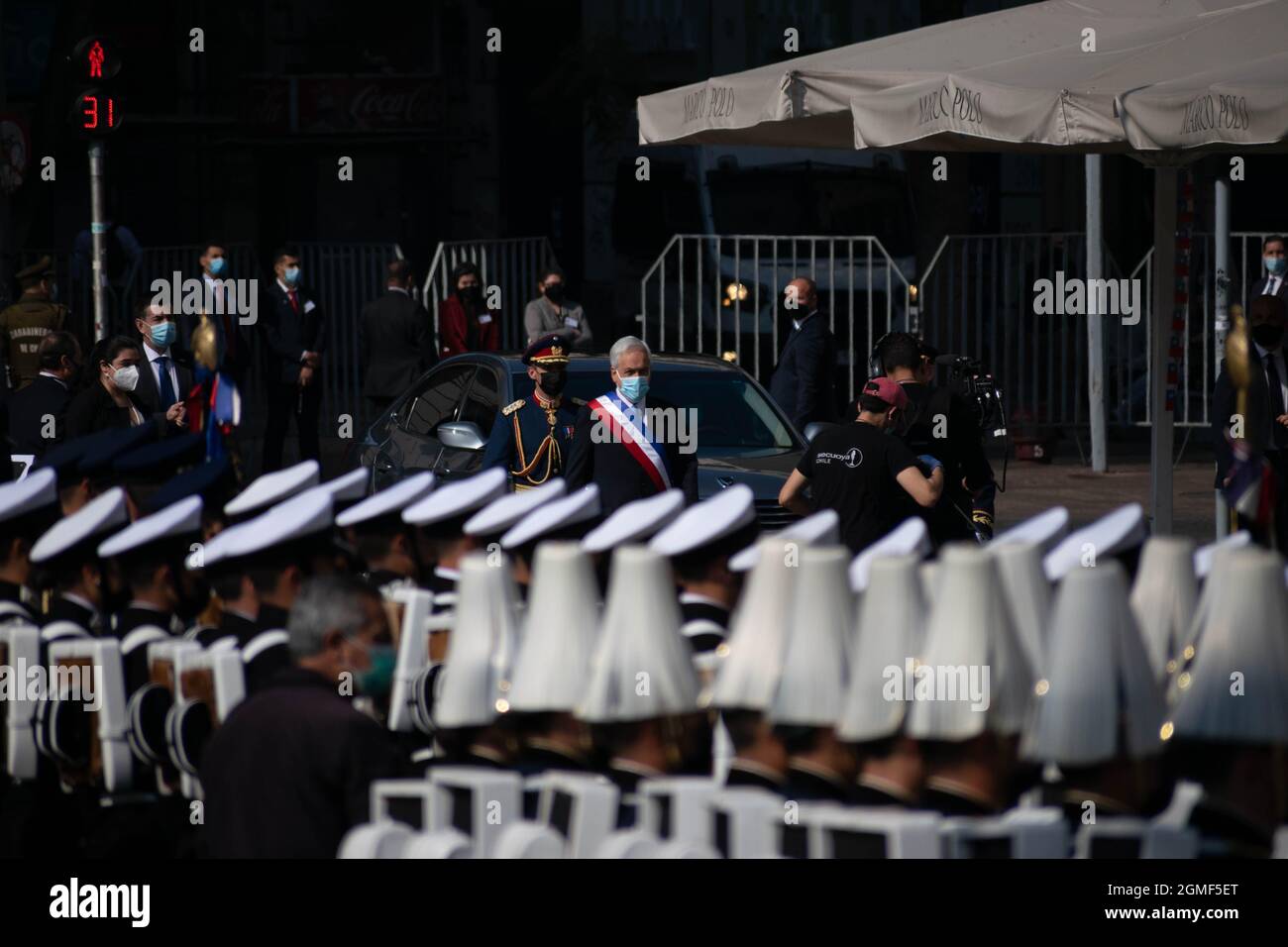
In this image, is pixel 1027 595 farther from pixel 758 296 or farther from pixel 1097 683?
pixel 758 296

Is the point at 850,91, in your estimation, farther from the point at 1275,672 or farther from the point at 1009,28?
the point at 1275,672

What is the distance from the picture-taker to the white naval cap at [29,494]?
240 inches

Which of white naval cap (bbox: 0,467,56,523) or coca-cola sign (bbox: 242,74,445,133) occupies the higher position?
coca-cola sign (bbox: 242,74,445,133)

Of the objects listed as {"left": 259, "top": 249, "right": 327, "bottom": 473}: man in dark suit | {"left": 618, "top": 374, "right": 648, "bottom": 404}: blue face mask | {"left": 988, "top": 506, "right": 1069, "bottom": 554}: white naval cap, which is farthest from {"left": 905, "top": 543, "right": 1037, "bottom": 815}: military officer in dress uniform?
{"left": 259, "top": 249, "right": 327, "bottom": 473}: man in dark suit

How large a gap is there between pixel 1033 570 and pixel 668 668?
30.5 inches

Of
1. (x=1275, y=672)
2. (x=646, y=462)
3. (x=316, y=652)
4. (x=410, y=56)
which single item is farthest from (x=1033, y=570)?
(x=410, y=56)

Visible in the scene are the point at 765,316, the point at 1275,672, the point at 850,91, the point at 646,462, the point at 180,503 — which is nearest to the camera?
the point at 1275,672

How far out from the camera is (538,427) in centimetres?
990

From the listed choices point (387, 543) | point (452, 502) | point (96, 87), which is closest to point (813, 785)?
point (452, 502)

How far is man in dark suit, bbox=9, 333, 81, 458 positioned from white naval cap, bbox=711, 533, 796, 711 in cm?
694

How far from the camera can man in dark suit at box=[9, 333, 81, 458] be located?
10.7 m

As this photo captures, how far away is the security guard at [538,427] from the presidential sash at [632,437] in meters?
0.86

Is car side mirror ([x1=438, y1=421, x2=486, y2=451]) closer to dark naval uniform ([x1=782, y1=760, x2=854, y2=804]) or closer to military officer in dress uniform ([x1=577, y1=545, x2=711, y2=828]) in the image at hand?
military officer in dress uniform ([x1=577, y1=545, x2=711, y2=828])

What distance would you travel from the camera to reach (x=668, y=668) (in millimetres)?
4312
